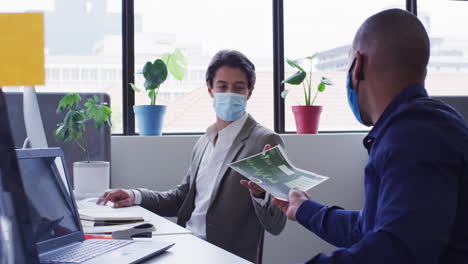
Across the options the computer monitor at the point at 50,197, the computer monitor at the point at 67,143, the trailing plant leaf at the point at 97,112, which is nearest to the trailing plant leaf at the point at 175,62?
the computer monitor at the point at 67,143

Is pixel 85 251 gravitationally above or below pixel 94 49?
below

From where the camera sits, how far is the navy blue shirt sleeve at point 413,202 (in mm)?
718

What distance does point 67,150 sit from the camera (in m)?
2.33

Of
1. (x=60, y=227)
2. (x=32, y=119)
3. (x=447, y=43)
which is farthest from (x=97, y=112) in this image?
(x=447, y=43)

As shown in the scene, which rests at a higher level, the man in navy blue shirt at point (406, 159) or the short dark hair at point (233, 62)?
the short dark hair at point (233, 62)

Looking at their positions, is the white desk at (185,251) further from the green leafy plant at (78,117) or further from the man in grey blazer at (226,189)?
the green leafy plant at (78,117)

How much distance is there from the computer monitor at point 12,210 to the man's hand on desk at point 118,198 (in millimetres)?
1468

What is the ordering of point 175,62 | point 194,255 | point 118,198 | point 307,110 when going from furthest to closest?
point 307,110 → point 175,62 → point 118,198 → point 194,255

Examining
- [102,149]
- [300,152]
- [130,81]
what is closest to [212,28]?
[130,81]

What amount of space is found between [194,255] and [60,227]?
31 centimetres

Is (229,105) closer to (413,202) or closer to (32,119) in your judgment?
(32,119)

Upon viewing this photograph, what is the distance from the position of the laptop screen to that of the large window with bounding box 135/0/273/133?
209 centimetres

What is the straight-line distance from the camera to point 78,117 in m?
2.22

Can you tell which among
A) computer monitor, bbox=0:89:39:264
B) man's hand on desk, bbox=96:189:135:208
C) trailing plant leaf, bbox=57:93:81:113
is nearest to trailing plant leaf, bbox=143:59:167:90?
trailing plant leaf, bbox=57:93:81:113
